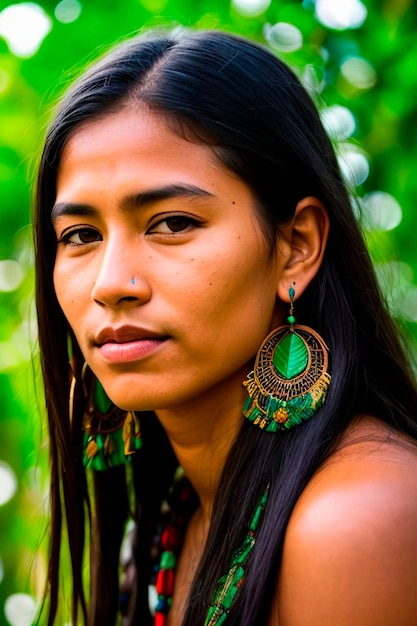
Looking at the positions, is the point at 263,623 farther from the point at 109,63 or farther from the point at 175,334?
the point at 109,63

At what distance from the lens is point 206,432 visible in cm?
266

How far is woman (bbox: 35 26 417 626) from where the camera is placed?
226 cm

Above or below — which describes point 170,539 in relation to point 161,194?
below

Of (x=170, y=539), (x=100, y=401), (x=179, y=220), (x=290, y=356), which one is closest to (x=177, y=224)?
(x=179, y=220)

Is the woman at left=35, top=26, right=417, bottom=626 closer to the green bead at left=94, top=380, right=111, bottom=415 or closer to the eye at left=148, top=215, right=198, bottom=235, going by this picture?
the eye at left=148, top=215, right=198, bottom=235

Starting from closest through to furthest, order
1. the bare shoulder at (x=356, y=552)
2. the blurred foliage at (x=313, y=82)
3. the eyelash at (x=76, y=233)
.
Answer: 1. the bare shoulder at (x=356, y=552)
2. the eyelash at (x=76, y=233)
3. the blurred foliage at (x=313, y=82)

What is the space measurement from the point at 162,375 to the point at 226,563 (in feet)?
1.71

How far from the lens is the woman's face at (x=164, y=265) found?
90.4 inches

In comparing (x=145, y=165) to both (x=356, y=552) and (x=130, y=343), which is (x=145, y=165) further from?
(x=356, y=552)

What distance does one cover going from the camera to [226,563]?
7.89 feet

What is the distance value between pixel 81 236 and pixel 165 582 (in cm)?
123

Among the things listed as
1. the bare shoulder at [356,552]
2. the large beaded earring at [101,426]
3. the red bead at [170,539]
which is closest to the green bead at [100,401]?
the large beaded earring at [101,426]

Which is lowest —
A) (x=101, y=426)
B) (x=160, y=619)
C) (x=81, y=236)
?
(x=160, y=619)

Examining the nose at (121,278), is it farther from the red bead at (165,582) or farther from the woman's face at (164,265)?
the red bead at (165,582)
